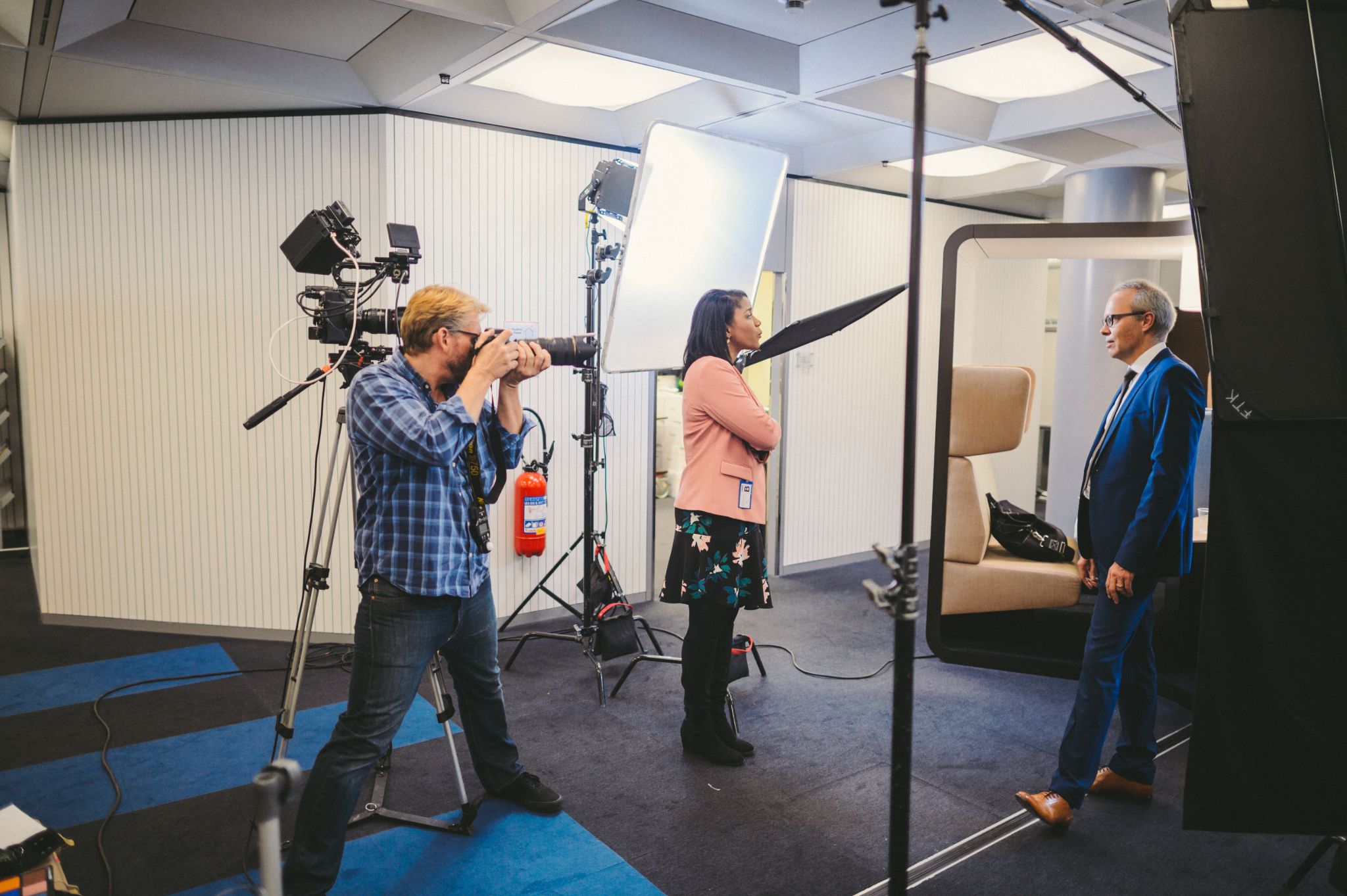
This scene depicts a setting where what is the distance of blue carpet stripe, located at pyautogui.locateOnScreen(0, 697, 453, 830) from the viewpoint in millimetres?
2500

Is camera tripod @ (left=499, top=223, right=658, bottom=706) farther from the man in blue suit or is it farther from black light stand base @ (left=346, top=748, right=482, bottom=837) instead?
the man in blue suit

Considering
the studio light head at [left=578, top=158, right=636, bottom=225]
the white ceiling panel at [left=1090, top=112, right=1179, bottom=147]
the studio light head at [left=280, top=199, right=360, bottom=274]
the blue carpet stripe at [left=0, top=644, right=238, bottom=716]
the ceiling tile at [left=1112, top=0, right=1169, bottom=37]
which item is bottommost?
the blue carpet stripe at [left=0, top=644, right=238, bottom=716]

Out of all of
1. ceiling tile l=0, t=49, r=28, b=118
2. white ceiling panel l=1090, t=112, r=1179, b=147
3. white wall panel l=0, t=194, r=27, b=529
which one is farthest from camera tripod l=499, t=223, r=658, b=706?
white wall panel l=0, t=194, r=27, b=529

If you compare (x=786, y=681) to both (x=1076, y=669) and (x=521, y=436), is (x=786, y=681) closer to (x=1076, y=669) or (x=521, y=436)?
(x=1076, y=669)

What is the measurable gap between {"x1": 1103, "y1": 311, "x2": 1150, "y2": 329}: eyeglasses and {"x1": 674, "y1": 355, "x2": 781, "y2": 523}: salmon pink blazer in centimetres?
101

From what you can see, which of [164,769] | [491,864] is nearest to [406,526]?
[491,864]

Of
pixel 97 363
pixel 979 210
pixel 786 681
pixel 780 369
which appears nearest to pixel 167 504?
pixel 97 363

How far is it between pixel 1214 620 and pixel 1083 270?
3784 mm

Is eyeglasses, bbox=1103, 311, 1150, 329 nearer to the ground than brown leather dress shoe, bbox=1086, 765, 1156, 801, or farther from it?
farther from it

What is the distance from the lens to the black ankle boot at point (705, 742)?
9.04ft

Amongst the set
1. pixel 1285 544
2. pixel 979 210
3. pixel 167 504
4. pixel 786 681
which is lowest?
pixel 786 681

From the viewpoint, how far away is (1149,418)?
2.33 metres

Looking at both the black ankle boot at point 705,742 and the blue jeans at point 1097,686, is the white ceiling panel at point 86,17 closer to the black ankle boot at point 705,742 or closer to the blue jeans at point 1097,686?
the black ankle boot at point 705,742

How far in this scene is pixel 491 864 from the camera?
2.20m
